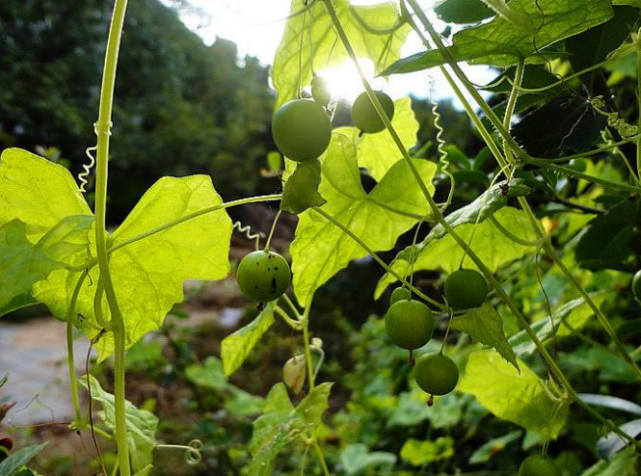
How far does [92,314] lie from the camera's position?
0.54 metres

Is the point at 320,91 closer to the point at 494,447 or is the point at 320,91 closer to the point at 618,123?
the point at 618,123

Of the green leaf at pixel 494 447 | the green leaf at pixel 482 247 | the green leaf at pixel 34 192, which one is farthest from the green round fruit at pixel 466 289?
the green leaf at pixel 494 447

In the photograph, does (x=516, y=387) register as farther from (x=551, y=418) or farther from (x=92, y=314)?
(x=92, y=314)

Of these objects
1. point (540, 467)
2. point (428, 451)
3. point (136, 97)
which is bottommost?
point (428, 451)

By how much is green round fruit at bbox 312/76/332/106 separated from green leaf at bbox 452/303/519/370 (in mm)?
227

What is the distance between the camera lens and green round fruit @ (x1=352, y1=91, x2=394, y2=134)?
492 millimetres

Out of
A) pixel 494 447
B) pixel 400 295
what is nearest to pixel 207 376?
pixel 494 447

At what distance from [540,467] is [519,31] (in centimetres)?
38

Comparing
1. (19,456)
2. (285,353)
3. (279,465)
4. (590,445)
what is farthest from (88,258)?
(285,353)

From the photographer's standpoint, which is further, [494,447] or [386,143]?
[494,447]

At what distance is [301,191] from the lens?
1.37ft

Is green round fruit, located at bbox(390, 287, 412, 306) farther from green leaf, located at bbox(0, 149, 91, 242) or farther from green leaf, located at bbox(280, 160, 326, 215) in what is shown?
green leaf, located at bbox(0, 149, 91, 242)

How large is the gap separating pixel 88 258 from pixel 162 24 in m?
8.81

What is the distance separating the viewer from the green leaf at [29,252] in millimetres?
387
